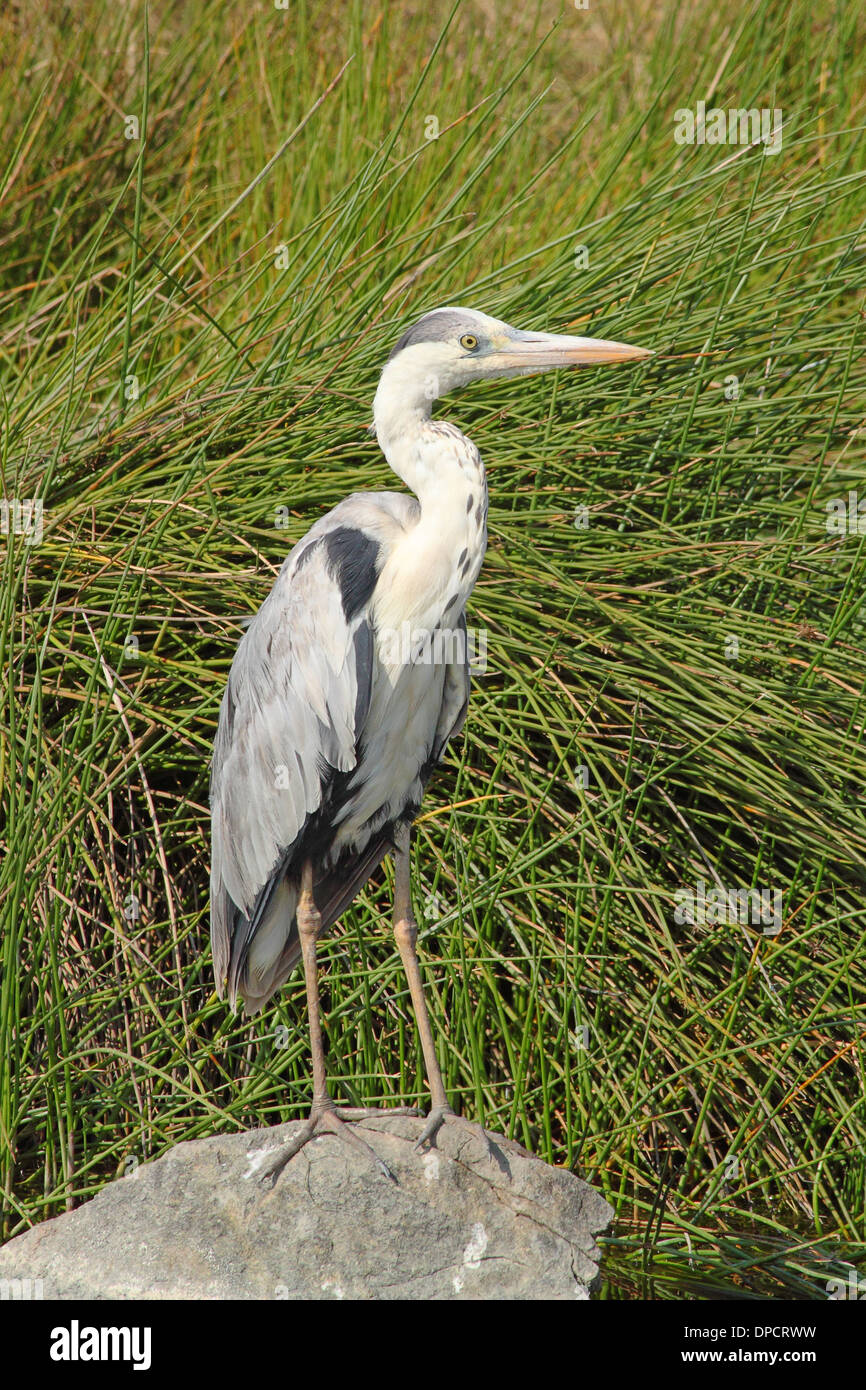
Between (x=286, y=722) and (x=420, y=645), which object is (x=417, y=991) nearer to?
(x=286, y=722)

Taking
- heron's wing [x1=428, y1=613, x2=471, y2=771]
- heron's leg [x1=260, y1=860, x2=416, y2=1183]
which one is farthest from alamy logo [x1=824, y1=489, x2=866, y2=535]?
heron's leg [x1=260, y1=860, x2=416, y2=1183]

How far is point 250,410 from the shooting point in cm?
428

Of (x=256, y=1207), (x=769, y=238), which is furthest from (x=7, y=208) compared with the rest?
(x=256, y=1207)

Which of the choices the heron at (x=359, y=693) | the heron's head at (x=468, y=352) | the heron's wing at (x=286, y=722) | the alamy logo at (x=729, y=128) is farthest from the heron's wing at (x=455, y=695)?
the alamy logo at (x=729, y=128)

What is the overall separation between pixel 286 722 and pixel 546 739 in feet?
3.70

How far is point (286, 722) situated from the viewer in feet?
9.98

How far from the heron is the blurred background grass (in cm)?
34

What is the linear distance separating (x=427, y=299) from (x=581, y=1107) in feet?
8.75

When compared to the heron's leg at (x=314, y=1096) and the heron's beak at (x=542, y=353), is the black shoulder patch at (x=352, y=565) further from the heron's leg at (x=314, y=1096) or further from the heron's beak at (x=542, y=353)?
the heron's leg at (x=314, y=1096)

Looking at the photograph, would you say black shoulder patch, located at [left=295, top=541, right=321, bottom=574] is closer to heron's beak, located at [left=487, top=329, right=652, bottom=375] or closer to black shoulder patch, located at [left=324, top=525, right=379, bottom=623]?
black shoulder patch, located at [left=324, top=525, right=379, bottom=623]

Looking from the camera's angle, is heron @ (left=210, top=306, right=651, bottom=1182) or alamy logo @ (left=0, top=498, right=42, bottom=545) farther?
alamy logo @ (left=0, top=498, right=42, bottom=545)

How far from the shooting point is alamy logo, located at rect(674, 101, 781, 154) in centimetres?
480

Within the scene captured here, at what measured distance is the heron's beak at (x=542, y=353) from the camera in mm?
2949

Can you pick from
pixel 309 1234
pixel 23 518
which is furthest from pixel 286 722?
pixel 23 518
